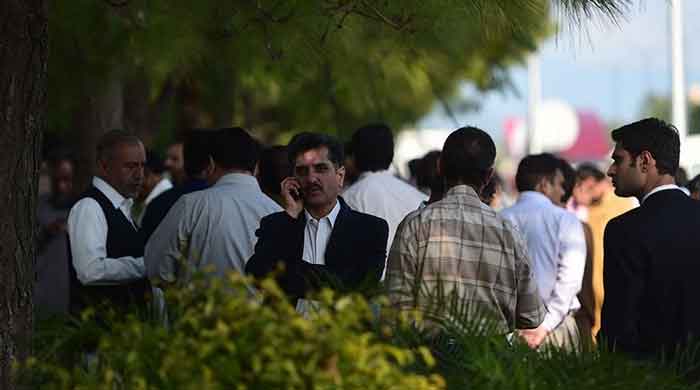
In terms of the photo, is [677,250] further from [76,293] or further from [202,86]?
[202,86]

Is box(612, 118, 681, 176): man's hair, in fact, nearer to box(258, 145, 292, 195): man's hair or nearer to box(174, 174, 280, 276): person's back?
box(174, 174, 280, 276): person's back

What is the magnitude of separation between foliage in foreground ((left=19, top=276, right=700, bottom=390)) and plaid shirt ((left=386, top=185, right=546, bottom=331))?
660mm

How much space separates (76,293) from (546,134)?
53.4 metres

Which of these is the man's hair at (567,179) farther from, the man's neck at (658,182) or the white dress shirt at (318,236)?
the white dress shirt at (318,236)

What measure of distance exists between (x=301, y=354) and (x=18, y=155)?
2459 millimetres

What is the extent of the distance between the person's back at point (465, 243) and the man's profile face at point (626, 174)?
0.69m

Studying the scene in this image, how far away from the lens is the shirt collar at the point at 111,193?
794 centimetres

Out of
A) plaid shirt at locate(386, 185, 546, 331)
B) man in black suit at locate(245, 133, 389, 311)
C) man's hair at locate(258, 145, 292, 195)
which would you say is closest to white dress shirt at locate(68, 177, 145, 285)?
man's hair at locate(258, 145, 292, 195)

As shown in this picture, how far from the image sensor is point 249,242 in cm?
761

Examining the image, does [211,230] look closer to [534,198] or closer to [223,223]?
[223,223]

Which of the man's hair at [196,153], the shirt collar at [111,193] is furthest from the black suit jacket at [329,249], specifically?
the man's hair at [196,153]

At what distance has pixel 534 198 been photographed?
31.8 feet

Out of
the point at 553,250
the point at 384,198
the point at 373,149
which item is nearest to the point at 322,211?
the point at 384,198

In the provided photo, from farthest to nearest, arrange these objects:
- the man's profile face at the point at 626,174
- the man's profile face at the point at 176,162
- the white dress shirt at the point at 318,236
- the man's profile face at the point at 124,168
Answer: the man's profile face at the point at 176,162 → the man's profile face at the point at 124,168 → the man's profile face at the point at 626,174 → the white dress shirt at the point at 318,236
